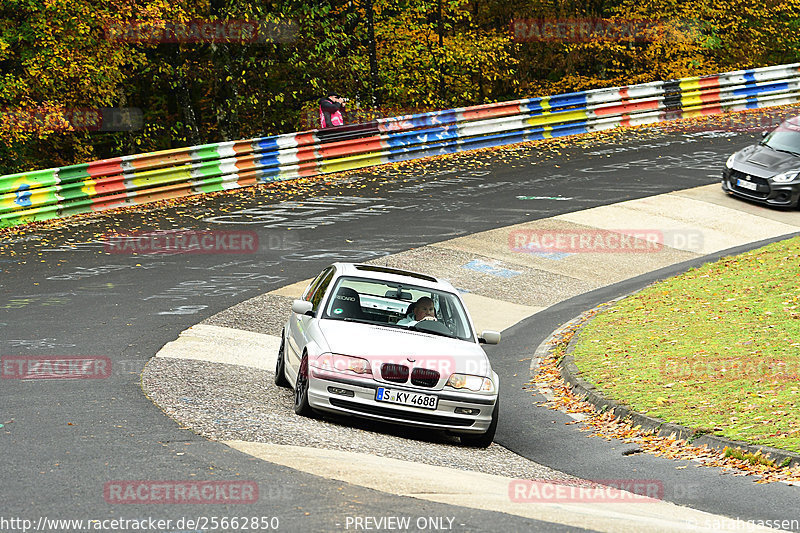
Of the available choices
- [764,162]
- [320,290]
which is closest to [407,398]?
[320,290]

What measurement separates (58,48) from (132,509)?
19.2 m

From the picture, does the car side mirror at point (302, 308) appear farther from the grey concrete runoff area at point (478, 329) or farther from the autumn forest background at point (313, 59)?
the autumn forest background at point (313, 59)

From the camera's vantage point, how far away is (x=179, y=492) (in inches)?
268

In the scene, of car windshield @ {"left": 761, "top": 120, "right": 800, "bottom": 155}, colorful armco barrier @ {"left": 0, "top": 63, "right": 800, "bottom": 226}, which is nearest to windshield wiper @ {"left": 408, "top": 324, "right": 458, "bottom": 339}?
colorful armco barrier @ {"left": 0, "top": 63, "right": 800, "bottom": 226}

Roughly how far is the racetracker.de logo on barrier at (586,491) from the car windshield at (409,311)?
87.9 inches

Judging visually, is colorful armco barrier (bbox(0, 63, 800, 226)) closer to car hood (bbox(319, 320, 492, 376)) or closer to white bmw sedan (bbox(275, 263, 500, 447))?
white bmw sedan (bbox(275, 263, 500, 447))

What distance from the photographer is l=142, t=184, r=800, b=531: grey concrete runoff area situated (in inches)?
292

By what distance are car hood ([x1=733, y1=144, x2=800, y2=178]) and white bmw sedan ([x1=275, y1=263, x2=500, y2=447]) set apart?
13890mm

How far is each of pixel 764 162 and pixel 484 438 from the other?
15010 mm

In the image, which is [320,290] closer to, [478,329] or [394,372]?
[394,372]

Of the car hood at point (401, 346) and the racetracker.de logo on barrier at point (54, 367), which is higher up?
the car hood at point (401, 346)

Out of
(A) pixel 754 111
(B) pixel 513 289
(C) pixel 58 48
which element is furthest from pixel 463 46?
(B) pixel 513 289

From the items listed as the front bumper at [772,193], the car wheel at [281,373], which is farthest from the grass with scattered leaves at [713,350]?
the front bumper at [772,193]

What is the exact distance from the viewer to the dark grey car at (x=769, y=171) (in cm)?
2175
